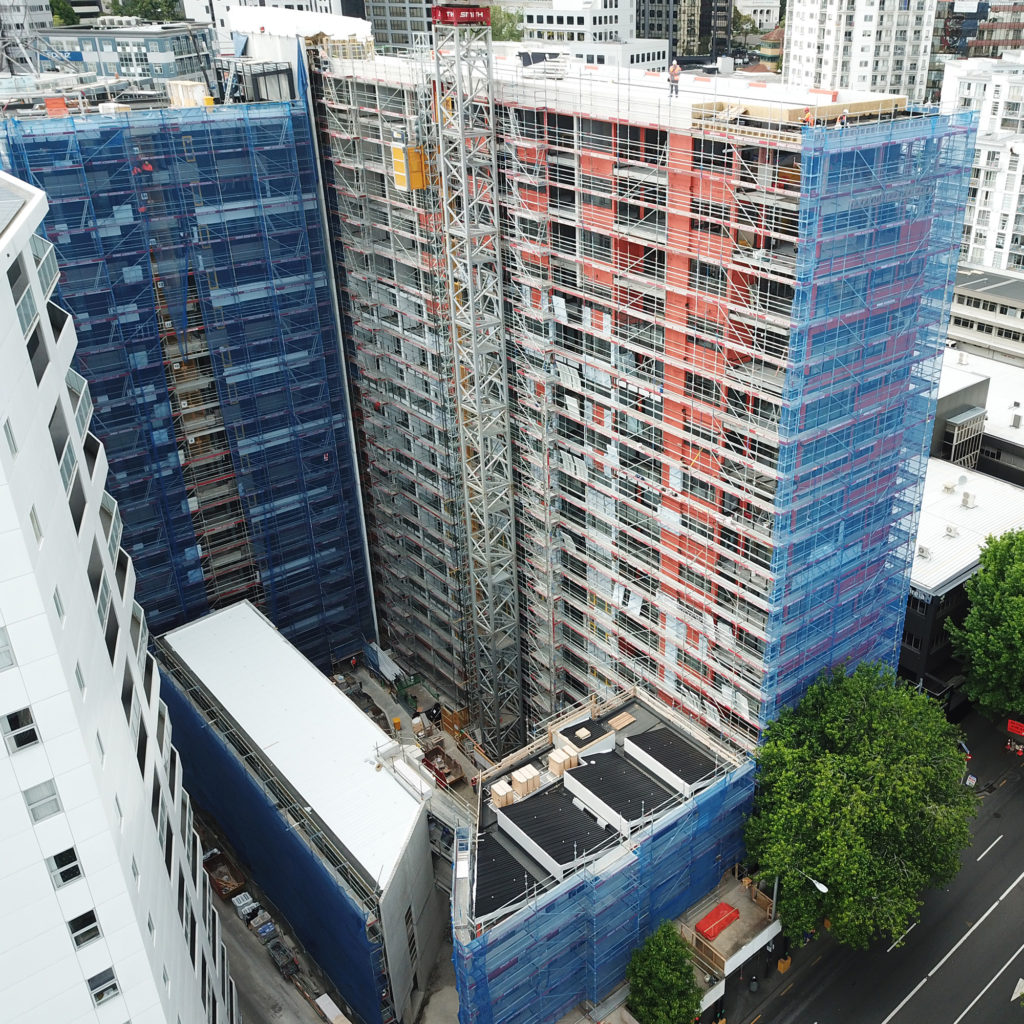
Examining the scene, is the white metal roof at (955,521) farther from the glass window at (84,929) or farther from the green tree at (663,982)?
the glass window at (84,929)

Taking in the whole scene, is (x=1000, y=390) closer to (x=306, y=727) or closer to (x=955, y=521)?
(x=955, y=521)

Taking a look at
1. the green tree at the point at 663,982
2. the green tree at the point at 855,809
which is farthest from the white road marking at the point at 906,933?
the green tree at the point at 663,982

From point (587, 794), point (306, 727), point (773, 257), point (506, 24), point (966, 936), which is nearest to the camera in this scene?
point (773, 257)

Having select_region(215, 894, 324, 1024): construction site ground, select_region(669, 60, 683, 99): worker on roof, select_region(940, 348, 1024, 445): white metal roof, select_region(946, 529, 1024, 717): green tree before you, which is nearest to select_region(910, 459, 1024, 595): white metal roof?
select_region(946, 529, 1024, 717): green tree

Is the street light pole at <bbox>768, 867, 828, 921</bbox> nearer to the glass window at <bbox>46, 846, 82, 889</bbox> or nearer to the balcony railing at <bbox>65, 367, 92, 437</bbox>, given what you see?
the glass window at <bbox>46, 846, 82, 889</bbox>

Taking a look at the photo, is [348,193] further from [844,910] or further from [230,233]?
[844,910]

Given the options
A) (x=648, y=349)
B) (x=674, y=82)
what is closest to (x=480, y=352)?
(x=648, y=349)
